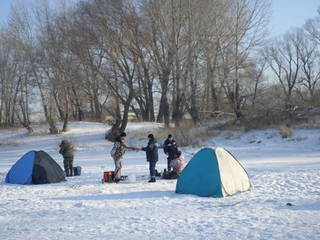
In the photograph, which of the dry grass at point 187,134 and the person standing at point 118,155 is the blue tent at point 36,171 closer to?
the person standing at point 118,155

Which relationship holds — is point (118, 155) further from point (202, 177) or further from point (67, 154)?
point (202, 177)

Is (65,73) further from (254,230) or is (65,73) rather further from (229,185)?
(254,230)

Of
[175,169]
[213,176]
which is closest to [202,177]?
[213,176]

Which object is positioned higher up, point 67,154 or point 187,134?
point 187,134

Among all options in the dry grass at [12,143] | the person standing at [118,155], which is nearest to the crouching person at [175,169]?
the person standing at [118,155]

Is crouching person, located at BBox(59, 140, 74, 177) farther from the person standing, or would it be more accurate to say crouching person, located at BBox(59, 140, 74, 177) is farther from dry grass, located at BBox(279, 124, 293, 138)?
dry grass, located at BBox(279, 124, 293, 138)

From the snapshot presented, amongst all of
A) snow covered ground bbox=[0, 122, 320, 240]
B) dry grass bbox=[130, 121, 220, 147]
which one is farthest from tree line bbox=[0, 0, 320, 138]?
snow covered ground bbox=[0, 122, 320, 240]

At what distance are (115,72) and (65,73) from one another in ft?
15.1

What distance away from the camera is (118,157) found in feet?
44.6

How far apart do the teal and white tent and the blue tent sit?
5222 mm

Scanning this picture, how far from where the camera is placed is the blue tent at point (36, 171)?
13.8 meters

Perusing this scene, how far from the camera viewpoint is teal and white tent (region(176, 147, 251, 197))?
10531 mm

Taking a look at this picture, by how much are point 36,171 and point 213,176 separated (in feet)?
21.8

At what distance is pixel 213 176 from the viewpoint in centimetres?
1068
